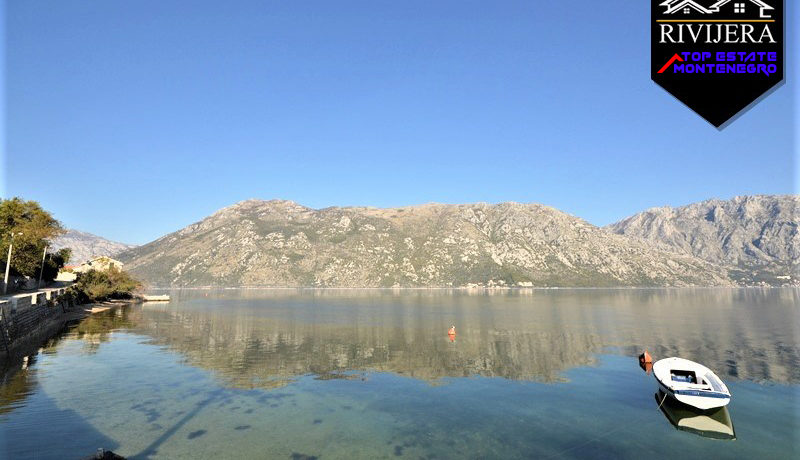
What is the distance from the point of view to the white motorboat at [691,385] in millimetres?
33188

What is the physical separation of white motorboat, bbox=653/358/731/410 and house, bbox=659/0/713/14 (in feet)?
90.7

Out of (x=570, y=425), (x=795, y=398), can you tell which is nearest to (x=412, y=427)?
(x=570, y=425)

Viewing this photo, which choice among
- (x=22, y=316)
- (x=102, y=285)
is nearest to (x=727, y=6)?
(x=22, y=316)

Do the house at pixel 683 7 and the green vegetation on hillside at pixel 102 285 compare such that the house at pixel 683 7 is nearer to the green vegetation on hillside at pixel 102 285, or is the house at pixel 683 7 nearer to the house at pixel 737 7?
the house at pixel 737 7

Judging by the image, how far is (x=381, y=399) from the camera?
126ft

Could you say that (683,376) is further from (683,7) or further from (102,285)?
(102,285)

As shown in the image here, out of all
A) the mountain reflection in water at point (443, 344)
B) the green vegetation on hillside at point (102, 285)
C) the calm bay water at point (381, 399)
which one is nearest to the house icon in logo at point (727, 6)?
the calm bay water at point (381, 399)

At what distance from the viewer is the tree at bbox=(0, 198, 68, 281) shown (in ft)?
306

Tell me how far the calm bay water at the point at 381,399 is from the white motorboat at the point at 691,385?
148 centimetres

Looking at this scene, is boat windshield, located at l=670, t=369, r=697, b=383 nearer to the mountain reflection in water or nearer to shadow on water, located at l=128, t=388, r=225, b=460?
the mountain reflection in water

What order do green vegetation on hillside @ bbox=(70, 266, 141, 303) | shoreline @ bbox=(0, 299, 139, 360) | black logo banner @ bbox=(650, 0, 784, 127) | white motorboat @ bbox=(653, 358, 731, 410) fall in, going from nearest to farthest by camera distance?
black logo banner @ bbox=(650, 0, 784, 127) → white motorboat @ bbox=(653, 358, 731, 410) → shoreline @ bbox=(0, 299, 139, 360) → green vegetation on hillside @ bbox=(70, 266, 141, 303)

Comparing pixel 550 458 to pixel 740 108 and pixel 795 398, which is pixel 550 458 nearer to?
pixel 740 108

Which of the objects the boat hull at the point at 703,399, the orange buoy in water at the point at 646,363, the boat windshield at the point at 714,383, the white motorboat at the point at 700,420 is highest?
the boat windshield at the point at 714,383

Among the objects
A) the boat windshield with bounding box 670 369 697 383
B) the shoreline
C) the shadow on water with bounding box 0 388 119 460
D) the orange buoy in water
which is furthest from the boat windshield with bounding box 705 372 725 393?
the shoreline
